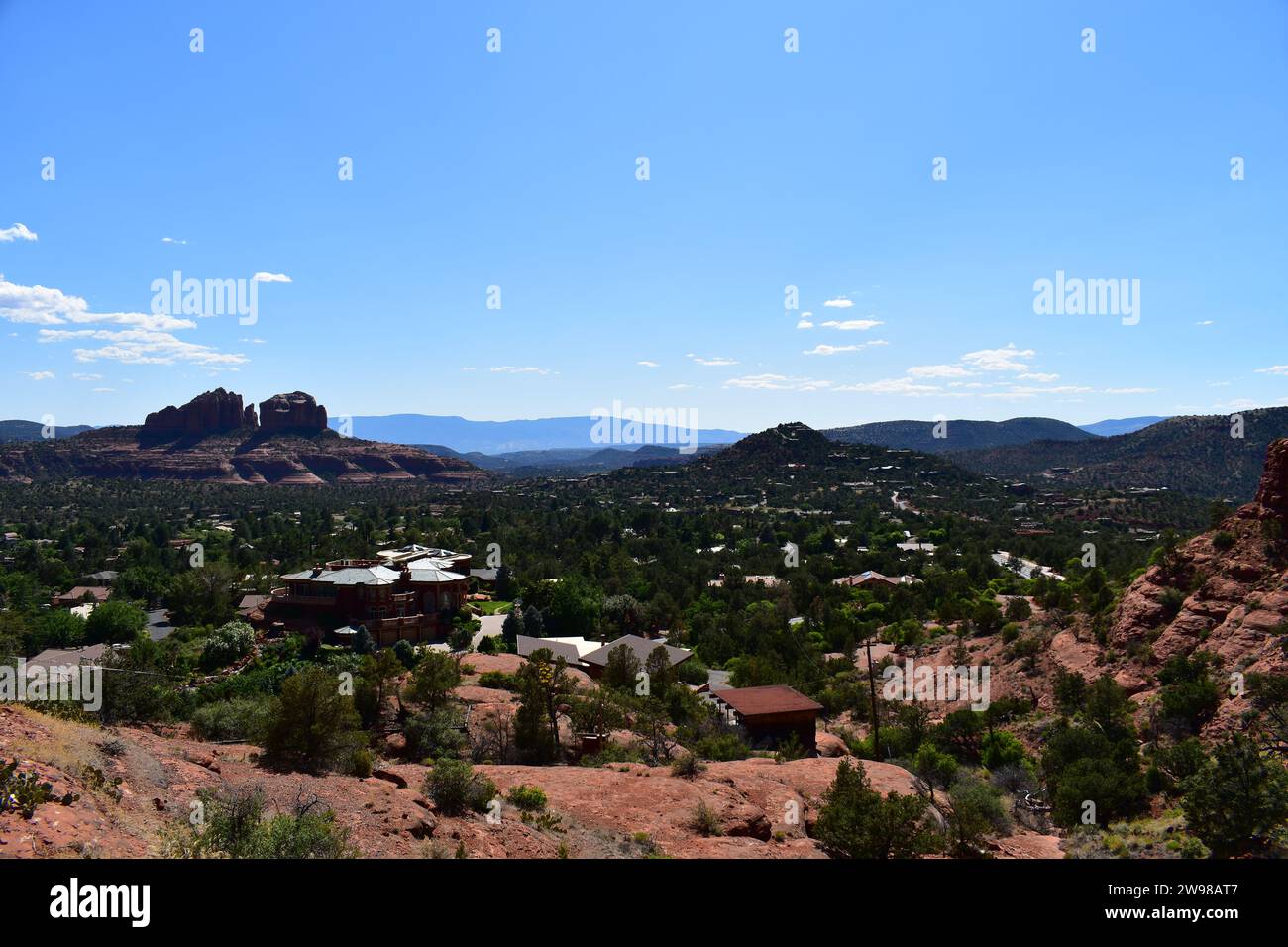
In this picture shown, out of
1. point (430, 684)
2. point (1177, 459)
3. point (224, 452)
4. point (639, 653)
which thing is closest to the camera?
point (430, 684)

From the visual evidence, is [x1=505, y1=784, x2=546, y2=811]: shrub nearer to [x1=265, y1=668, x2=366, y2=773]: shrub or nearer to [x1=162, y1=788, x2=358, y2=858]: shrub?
[x1=265, y1=668, x2=366, y2=773]: shrub

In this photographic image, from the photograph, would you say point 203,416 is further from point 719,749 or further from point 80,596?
point 719,749

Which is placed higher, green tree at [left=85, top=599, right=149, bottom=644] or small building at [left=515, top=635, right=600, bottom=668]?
green tree at [left=85, top=599, right=149, bottom=644]

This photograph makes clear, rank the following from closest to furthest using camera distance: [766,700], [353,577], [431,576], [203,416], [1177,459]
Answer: [766,700] < [353,577] < [431,576] < [1177,459] < [203,416]

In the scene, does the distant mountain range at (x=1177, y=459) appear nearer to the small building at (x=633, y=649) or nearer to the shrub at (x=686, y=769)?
the small building at (x=633, y=649)
